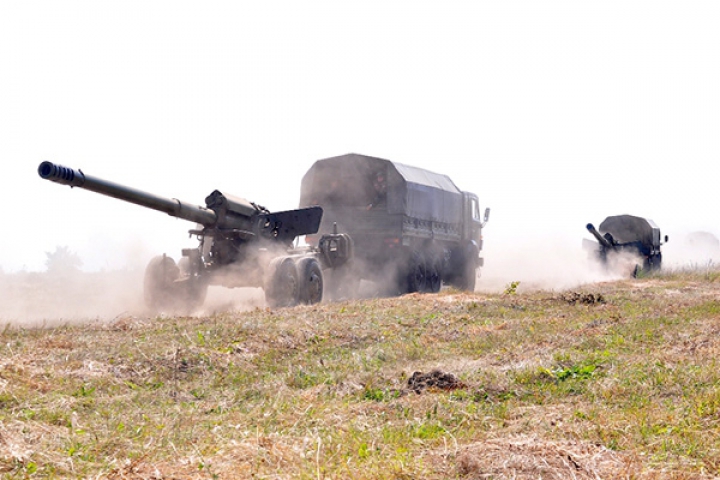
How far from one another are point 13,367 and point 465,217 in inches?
855

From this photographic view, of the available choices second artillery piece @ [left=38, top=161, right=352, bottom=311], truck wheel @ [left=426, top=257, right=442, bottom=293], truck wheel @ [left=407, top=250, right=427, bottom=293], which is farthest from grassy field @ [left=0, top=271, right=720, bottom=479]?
truck wheel @ [left=426, top=257, right=442, bottom=293]

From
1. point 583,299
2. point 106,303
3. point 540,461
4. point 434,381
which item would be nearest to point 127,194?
point 106,303

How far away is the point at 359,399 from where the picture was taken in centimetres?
725

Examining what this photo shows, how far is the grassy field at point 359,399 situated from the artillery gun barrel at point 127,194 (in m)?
2.57

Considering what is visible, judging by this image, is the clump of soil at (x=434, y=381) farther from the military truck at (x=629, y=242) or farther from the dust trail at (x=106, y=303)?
the military truck at (x=629, y=242)

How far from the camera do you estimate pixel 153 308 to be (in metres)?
17.3

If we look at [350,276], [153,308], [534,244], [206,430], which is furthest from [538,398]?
[534,244]

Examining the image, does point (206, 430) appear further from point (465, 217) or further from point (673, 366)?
point (465, 217)

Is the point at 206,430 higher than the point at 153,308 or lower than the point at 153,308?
lower

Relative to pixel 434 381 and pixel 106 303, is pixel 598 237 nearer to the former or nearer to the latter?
pixel 106 303

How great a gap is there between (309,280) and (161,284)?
3490 mm

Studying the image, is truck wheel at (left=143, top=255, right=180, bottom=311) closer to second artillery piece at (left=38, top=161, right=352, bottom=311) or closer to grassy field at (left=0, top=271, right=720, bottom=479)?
second artillery piece at (left=38, top=161, right=352, bottom=311)

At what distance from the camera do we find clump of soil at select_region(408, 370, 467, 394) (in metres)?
7.54

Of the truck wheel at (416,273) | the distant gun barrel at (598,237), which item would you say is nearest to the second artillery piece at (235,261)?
the truck wheel at (416,273)
